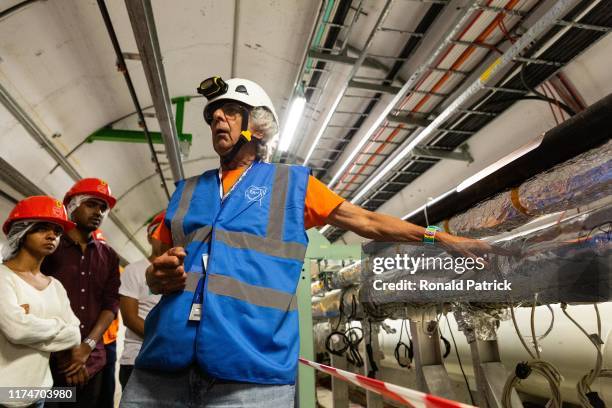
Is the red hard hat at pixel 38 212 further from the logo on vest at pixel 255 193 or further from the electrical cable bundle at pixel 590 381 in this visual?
the electrical cable bundle at pixel 590 381

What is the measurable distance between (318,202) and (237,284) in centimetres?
32

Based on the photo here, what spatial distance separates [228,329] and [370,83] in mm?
2662

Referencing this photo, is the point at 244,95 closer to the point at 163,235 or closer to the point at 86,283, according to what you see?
the point at 163,235

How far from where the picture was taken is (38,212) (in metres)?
1.86

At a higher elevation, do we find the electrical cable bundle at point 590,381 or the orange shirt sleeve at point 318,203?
the orange shirt sleeve at point 318,203

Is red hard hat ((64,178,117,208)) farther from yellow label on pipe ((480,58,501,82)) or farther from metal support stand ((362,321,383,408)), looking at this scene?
yellow label on pipe ((480,58,501,82))

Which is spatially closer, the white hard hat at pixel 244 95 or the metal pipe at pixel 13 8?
the white hard hat at pixel 244 95

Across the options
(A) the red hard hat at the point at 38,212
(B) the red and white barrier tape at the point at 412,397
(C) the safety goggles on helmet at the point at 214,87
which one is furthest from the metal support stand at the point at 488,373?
(A) the red hard hat at the point at 38,212

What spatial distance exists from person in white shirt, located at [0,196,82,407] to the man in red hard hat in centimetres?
8

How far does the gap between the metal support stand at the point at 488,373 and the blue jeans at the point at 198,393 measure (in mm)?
1215

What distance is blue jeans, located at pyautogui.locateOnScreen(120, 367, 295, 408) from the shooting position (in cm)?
94

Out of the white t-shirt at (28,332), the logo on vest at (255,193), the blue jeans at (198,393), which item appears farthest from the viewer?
the white t-shirt at (28,332)

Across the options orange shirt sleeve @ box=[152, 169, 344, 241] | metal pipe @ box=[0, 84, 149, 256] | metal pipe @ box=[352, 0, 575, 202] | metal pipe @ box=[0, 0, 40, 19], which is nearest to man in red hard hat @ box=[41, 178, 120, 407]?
metal pipe @ box=[0, 84, 149, 256]

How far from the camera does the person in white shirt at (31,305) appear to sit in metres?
1.53
